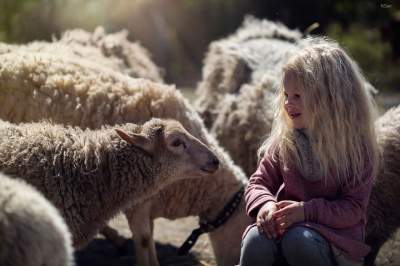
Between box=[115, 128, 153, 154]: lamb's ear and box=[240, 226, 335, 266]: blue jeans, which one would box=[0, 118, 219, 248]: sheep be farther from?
box=[240, 226, 335, 266]: blue jeans

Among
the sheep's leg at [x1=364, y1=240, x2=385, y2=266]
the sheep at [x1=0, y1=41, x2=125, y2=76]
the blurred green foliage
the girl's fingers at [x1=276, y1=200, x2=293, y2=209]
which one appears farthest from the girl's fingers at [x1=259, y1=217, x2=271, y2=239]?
the blurred green foliage

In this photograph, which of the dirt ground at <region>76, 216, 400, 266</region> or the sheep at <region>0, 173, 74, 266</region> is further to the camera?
the dirt ground at <region>76, 216, 400, 266</region>

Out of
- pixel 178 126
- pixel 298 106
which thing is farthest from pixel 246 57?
pixel 298 106

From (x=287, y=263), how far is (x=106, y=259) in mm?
2420

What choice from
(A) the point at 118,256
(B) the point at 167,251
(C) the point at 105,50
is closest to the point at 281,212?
(B) the point at 167,251

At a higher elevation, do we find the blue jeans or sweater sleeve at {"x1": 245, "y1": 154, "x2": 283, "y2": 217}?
sweater sleeve at {"x1": 245, "y1": 154, "x2": 283, "y2": 217}

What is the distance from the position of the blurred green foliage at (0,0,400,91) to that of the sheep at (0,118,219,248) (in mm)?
8794

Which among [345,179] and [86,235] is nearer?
[345,179]

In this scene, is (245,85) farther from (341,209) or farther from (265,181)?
(341,209)

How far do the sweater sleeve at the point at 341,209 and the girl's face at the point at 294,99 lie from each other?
0.48 metres

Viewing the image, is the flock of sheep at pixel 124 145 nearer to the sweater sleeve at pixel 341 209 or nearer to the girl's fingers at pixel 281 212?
the girl's fingers at pixel 281 212

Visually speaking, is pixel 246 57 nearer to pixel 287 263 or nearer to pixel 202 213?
pixel 202 213

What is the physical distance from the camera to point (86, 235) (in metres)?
4.29

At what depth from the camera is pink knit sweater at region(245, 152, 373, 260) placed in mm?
3656
